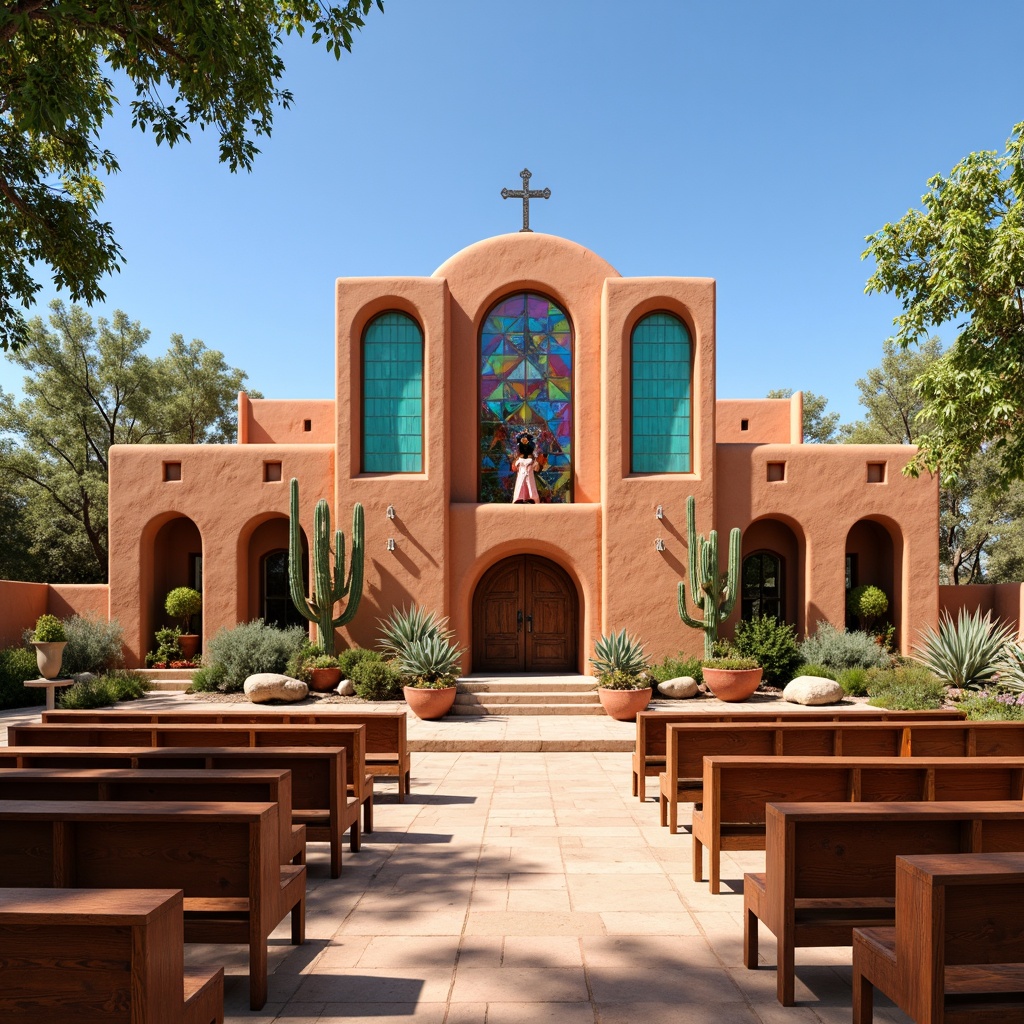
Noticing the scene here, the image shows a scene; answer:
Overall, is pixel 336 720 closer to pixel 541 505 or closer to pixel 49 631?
pixel 541 505

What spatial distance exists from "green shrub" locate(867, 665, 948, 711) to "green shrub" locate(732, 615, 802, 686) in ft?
4.80

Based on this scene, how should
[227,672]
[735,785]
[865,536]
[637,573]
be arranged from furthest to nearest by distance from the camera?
[865,536] < [637,573] < [227,672] < [735,785]

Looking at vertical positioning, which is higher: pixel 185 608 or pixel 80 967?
pixel 80 967

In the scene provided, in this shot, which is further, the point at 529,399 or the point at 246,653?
the point at 529,399

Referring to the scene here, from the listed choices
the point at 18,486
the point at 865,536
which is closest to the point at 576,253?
the point at 865,536

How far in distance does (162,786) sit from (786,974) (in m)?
3.33

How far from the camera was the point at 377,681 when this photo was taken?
13484mm

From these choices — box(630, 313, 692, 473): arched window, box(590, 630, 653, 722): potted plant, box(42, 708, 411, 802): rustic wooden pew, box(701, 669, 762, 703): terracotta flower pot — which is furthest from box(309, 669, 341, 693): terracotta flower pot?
box(630, 313, 692, 473): arched window

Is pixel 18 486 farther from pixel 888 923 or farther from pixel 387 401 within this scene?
pixel 888 923

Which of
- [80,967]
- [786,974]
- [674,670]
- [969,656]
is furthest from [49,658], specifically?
[969,656]

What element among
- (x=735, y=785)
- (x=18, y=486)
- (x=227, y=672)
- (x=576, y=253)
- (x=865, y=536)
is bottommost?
(x=227, y=672)

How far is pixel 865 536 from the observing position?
17844 millimetres

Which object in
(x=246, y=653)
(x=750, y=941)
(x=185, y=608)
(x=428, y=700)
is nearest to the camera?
(x=750, y=941)

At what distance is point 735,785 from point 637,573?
423 inches
